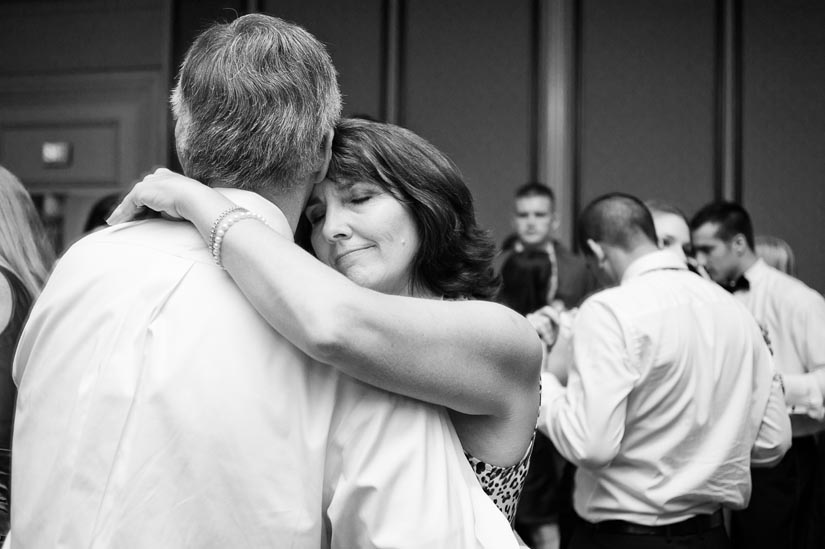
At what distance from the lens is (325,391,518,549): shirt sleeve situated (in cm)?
98

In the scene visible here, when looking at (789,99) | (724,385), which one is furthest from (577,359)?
(789,99)

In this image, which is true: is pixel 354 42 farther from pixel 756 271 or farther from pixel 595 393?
pixel 595 393

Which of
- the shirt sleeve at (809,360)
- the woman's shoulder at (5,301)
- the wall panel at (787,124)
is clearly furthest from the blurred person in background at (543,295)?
the woman's shoulder at (5,301)

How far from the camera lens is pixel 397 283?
1453mm

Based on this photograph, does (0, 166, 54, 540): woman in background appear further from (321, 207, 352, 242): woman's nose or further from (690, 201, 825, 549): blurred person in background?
(690, 201, 825, 549): blurred person in background

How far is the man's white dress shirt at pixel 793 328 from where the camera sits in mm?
3055

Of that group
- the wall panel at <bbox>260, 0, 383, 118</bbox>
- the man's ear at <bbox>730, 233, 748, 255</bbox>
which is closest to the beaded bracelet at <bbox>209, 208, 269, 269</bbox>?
the man's ear at <bbox>730, 233, 748, 255</bbox>

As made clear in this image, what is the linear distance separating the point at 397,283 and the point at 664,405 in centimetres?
121

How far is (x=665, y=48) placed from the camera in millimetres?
5039

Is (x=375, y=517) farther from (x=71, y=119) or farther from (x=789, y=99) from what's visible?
(x=71, y=119)

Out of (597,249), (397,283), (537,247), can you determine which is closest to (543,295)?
(537,247)

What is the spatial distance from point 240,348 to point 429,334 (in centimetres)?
23

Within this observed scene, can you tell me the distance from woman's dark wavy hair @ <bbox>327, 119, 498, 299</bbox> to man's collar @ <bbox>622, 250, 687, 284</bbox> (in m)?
1.13

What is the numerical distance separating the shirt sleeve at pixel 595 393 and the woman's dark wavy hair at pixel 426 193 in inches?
33.9
